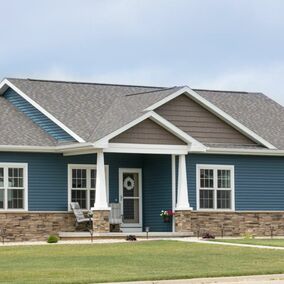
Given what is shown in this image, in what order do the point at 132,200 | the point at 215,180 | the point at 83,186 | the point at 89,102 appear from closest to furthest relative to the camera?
1. the point at 83,186
2. the point at 215,180
3. the point at 132,200
4. the point at 89,102

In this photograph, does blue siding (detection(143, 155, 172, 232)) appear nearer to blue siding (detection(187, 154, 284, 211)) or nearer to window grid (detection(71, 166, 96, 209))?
blue siding (detection(187, 154, 284, 211))

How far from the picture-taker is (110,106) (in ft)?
134

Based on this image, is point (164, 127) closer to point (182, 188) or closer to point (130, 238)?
point (182, 188)

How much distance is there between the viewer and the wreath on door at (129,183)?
131 feet

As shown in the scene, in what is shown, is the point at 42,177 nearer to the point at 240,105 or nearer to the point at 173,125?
the point at 173,125

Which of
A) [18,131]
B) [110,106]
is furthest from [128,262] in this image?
[110,106]

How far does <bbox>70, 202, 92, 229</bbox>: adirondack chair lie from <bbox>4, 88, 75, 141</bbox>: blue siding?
2434 mm

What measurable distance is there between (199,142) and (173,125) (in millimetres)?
1566

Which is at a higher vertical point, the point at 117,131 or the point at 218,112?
the point at 218,112

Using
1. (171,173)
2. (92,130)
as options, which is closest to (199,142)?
(171,173)

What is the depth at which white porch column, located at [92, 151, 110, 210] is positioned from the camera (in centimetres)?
3634

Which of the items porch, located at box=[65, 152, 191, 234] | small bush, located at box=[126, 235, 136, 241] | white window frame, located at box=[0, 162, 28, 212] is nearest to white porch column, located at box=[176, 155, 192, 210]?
porch, located at box=[65, 152, 191, 234]

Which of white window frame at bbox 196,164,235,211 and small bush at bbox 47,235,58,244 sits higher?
white window frame at bbox 196,164,235,211

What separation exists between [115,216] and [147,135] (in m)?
3.37
